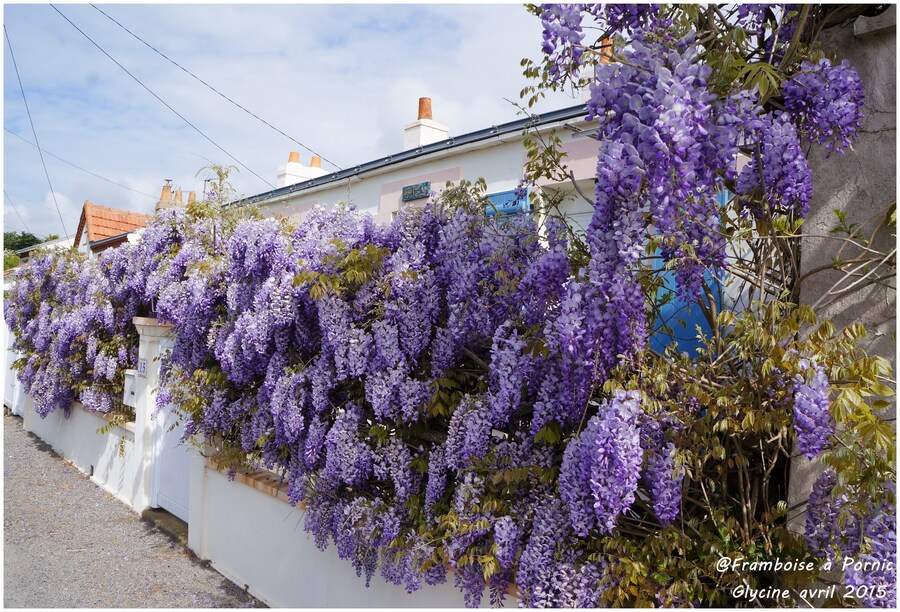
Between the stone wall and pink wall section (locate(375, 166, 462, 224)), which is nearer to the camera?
A: the stone wall

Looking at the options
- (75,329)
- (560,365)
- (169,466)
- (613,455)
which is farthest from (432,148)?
(613,455)

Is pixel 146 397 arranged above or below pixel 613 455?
below

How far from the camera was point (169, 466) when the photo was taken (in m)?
6.34

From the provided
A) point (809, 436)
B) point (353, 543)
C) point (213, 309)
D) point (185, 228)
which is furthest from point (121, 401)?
point (809, 436)

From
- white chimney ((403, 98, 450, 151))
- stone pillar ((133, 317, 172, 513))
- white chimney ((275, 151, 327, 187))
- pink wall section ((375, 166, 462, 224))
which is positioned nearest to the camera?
stone pillar ((133, 317, 172, 513))

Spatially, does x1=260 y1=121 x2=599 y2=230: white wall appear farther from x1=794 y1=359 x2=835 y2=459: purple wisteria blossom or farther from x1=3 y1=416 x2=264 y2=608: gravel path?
x1=794 y1=359 x2=835 y2=459: purple wisteria blossom

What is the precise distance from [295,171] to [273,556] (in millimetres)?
10383

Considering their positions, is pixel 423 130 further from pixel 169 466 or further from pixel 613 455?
pixel 613 455

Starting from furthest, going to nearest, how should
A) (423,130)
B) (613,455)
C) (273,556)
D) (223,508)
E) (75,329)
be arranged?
(423,130) → (75,329) → (223,508) → (273,556) → (613,455)

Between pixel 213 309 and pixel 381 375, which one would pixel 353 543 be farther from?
pixel 213 309

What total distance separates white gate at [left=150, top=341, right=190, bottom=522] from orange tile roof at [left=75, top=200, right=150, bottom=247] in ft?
37.3

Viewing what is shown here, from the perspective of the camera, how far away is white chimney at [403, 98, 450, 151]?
10.2m

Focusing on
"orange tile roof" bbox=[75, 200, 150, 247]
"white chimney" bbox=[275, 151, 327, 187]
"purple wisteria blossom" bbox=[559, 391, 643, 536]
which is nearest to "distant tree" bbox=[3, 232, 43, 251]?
"orange tile roof" bbox=[75, 200, 150, 247]

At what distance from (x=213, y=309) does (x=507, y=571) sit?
3.13 metres
